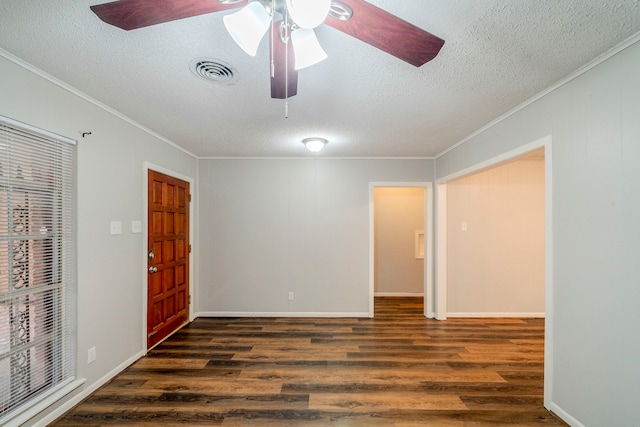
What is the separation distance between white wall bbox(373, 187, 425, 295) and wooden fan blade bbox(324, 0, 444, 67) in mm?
4506

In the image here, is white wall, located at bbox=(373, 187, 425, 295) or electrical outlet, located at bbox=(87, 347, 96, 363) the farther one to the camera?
white wall, located at bbox=(373, 187, 425, 295)

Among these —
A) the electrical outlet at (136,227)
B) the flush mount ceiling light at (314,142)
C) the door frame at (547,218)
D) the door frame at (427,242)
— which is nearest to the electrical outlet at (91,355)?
the electrical outlet at (136,227)

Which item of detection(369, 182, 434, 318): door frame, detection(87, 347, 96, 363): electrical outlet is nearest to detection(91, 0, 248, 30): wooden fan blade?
detection(87, 347, 96, 363): electrical outlet

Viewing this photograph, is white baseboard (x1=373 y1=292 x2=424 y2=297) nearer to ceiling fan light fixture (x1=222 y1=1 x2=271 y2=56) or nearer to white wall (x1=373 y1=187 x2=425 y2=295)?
white wall (x1=373 y1=187 x2=425 y2=295)

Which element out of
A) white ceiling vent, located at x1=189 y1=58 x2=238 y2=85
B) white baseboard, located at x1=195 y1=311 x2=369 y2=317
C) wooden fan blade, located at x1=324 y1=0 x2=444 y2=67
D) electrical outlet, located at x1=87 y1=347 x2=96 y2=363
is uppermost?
white ceiling vent, located at x1=189 y1=58 x2=238 y2=85

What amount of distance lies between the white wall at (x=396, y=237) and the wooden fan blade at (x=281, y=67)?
4.28m

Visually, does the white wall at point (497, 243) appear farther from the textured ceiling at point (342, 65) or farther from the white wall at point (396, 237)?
the textured ceiling at point (342, 65)

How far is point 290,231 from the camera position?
14.2 ft

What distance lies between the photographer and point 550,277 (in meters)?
2.13

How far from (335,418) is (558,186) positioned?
2312 mm

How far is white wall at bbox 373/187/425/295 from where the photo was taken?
565 cm

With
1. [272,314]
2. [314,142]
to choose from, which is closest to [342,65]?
[314,142]

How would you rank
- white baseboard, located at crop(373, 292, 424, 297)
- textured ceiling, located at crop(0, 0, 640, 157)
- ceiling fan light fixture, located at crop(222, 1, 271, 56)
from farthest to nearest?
white baseboard, located at crop(373, 292, 424, 297)
textured ceiling, located at crop(0, 0, 640, 157)
ceiling fan light fixture, located at crop(222, 1, 271, 56)

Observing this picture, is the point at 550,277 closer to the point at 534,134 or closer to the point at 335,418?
the point at 534,134
